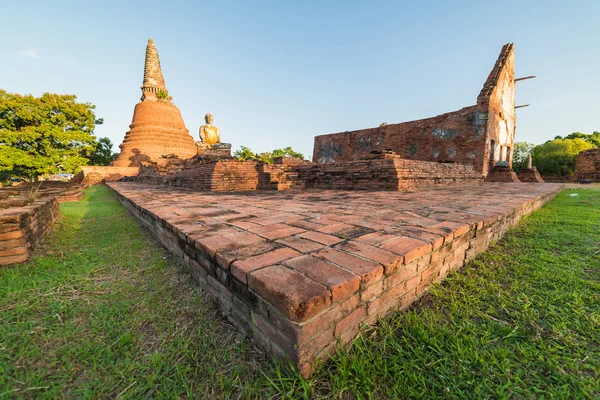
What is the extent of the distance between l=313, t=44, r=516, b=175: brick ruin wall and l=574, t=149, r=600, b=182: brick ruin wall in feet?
17.8

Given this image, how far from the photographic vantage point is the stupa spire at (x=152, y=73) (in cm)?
2216

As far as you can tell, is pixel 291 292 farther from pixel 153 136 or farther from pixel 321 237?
pixel 153 136

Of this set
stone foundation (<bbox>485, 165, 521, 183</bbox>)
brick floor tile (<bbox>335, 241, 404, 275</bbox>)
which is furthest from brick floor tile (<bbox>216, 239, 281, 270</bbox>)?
stone foundation (<bbox>485, 165, 521, 183</bbox>)

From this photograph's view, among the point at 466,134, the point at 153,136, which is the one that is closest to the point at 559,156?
the point at 466,134

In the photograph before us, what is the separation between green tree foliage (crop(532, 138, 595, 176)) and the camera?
2061 cm

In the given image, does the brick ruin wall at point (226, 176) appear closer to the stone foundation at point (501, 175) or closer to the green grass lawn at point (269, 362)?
the green grass lawn at point (269, 362)

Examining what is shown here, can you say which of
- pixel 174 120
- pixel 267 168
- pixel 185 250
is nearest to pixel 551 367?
pixel 185 250

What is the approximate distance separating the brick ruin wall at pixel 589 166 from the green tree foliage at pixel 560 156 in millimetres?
7274

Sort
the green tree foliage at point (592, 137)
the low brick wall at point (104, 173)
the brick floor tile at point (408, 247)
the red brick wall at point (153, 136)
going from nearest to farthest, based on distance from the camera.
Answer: the brick floor tile at point (408, 247) < the low brick wall at point (104, 173) < the red brick wall at point (153, 136) < the green tree foliage at point (592, 137)

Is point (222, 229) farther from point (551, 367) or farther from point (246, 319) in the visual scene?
point (551, 367)

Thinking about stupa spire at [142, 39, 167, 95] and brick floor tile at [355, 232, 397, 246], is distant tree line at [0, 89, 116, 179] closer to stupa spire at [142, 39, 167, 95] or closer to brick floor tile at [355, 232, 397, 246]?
stupa spire at [142, 39, 167, 95]

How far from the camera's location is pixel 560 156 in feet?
69.1

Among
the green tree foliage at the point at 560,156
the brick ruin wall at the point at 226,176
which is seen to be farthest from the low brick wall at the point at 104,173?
the green tree foliage at the point at 560,156

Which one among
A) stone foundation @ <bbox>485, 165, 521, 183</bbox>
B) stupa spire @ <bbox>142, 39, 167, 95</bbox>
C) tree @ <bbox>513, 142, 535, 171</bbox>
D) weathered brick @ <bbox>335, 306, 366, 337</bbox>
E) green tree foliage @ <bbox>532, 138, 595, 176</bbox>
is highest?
stupa spire @ <bbox>142, 39, 167, 95</bbox>
